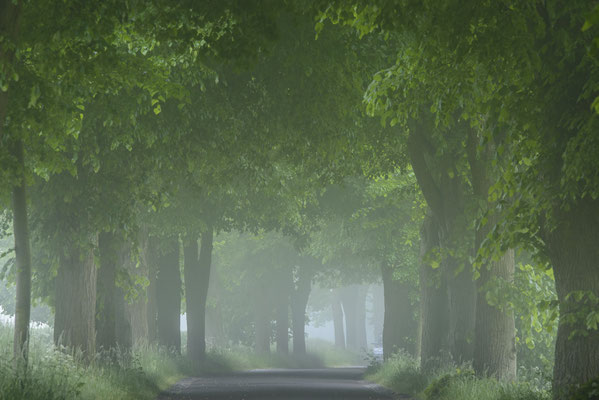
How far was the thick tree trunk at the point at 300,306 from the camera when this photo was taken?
4947 centimetres

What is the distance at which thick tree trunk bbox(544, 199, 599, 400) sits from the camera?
948 centimetres

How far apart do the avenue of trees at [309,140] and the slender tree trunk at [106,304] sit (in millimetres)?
55

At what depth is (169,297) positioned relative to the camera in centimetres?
2841

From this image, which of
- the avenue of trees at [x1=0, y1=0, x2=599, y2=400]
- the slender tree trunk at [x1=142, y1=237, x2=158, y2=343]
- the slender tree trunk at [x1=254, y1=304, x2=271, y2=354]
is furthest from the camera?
the slender tree trunk at [x1=254, y1=304, x2=271, y2=354]

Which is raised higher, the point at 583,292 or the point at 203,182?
the point at 203,182

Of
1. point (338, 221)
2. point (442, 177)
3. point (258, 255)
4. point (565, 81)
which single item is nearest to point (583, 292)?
point (565, 81)

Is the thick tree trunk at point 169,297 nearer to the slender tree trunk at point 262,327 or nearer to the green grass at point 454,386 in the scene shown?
the green grass at point 454,386

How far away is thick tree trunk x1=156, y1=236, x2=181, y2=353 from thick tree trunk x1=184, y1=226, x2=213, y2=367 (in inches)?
67.8

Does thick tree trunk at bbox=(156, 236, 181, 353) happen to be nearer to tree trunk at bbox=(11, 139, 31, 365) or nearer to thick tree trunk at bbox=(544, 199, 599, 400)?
tree trunk at bbox=(11, 139, 31, 365)

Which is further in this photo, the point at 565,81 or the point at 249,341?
the point at 249,341

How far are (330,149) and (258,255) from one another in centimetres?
3268

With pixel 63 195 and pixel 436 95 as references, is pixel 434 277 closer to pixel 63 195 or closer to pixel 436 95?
pixel 63 195

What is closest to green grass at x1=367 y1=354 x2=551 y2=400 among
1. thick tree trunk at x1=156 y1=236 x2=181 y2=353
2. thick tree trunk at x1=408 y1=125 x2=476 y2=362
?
thick tree trunk at x1=408 y1=125 x2=476 y2=362

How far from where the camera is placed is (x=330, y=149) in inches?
591
